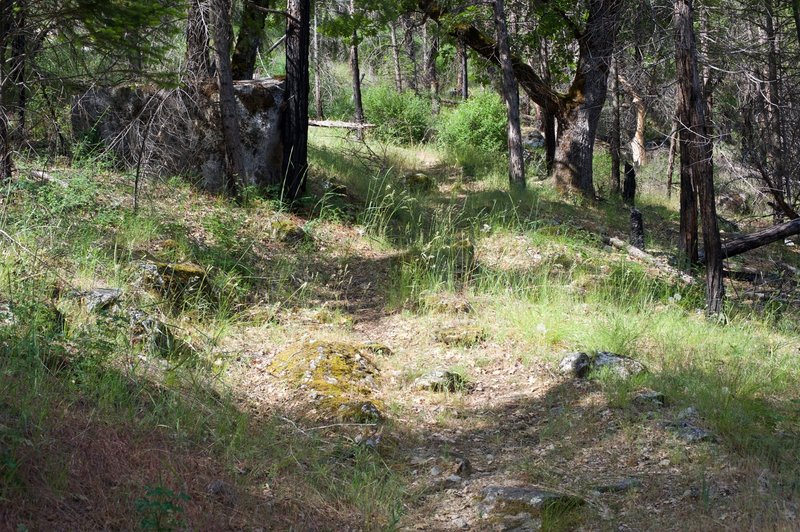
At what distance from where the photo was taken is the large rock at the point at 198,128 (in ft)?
36.0

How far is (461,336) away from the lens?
7332 millimetres

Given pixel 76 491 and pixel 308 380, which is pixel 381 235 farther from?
pixel 76 491

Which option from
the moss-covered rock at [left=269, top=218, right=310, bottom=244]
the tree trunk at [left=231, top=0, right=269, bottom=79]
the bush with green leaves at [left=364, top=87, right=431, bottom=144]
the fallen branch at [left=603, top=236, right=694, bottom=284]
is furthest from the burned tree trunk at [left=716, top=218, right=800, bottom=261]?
the bush with green leaves at [left=364, top=87, right=431, bottom=144]

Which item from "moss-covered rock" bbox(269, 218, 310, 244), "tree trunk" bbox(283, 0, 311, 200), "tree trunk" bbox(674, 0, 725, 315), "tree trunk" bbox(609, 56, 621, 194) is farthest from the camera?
"tree trunk" bbox(609, 56, 621, 194)

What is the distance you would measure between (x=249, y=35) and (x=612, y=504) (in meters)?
10.9

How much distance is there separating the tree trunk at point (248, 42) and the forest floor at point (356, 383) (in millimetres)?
3433

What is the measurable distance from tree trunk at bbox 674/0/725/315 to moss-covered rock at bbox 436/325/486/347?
322 centimetres

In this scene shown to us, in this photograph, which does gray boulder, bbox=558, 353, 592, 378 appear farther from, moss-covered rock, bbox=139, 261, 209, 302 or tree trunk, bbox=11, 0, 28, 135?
tree trunk, bbox=11, 0, 28, 135

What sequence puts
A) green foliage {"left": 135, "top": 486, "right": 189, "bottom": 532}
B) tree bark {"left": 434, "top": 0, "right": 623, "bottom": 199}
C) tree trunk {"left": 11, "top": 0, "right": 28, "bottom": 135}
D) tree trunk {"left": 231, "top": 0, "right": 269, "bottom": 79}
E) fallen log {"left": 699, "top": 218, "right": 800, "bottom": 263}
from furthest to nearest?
tree bark {"left": 434, "top": 0, "right": 623, "bottom": 199} < tree trunk {"left": 231, "top": 0, "right": 269, "bottom": 79} < fallen log {"left": 699, "top": 218, "right": 800, "bottom": 263} < tree trunk {"left": 11, "top": 0, "right": 28, "bottom": 135} < green foliage {"left": 135, "top": 486, "right": 189, "bottom": 532}

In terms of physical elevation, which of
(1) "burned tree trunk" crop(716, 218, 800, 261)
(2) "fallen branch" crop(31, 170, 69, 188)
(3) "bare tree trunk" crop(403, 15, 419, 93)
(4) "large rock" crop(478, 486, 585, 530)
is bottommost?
(4) "large rock" crop(478, 486, 585, 530)

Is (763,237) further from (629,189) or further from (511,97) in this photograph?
(629,189)

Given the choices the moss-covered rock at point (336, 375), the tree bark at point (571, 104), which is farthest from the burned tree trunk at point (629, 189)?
the moss-covered rock at point (336, 375)

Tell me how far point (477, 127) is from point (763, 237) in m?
12.0

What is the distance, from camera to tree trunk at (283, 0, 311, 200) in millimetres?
11195
